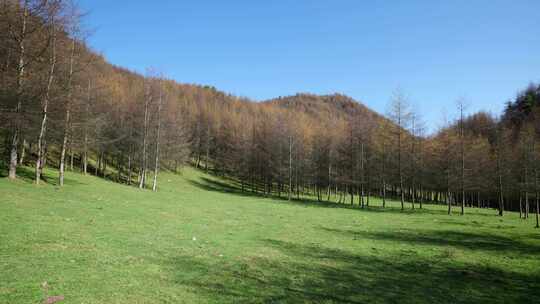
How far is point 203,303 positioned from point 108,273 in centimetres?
288

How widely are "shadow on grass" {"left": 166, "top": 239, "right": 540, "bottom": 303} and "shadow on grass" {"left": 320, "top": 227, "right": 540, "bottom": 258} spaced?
4788mm

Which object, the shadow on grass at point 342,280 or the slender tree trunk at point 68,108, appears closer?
the shadow on grass at point 342,280

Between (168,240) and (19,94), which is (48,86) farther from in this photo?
(168,240)

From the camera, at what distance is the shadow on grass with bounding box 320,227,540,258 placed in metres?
15.4

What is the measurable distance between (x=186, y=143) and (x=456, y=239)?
4763 centimetres

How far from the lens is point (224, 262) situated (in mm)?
9547

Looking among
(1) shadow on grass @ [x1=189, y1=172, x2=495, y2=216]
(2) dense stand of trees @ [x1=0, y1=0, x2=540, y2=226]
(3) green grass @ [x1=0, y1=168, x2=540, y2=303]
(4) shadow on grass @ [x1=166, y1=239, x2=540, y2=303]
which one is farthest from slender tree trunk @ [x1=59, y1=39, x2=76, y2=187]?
(1) shadow on grass @ [x1=189, y1=172, x2=495, y2=216]

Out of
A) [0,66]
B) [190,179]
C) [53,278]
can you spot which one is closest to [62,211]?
[53,278]

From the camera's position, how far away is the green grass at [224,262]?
682 cm

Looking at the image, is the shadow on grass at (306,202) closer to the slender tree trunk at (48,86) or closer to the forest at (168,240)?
the forest at (168,240)

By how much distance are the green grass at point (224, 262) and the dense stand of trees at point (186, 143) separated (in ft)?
27.6

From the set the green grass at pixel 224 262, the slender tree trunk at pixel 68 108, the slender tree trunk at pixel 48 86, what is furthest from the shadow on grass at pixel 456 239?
the slender tree trunk at pixel 48 86

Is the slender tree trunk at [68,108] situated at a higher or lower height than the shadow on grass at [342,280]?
higher

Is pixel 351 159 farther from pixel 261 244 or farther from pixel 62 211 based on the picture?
pixel 62 211
